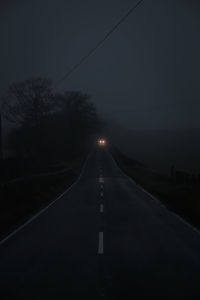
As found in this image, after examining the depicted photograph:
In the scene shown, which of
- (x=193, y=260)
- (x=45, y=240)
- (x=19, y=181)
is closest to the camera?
(x=193, y=260)

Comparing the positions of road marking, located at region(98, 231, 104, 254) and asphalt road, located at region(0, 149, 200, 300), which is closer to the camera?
asphalt road, located at region(0, 149, 200, 300)

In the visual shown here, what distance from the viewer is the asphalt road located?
5.18 metres

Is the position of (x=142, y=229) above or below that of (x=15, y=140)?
below

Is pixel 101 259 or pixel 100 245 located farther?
pixel 100 245

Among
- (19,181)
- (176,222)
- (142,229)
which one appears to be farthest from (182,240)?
(19,181)

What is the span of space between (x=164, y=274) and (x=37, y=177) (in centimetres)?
1692

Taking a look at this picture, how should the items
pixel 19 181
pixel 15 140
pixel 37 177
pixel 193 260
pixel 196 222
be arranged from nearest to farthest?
pixel 193 260 → pixel 196 222 → pixel 19 181 → pixel 37 177 → pixel 15 140

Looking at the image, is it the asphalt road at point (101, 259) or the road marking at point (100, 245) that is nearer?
the asphalt road at point (101, 259)

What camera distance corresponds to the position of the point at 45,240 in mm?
8594

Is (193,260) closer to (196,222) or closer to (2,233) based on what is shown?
(196,222)

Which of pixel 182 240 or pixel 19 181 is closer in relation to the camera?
pixel 182 240

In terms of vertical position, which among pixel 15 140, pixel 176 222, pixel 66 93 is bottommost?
pixel 176 222

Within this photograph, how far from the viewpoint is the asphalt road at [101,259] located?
518cm

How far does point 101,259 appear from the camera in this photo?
22.8ft
